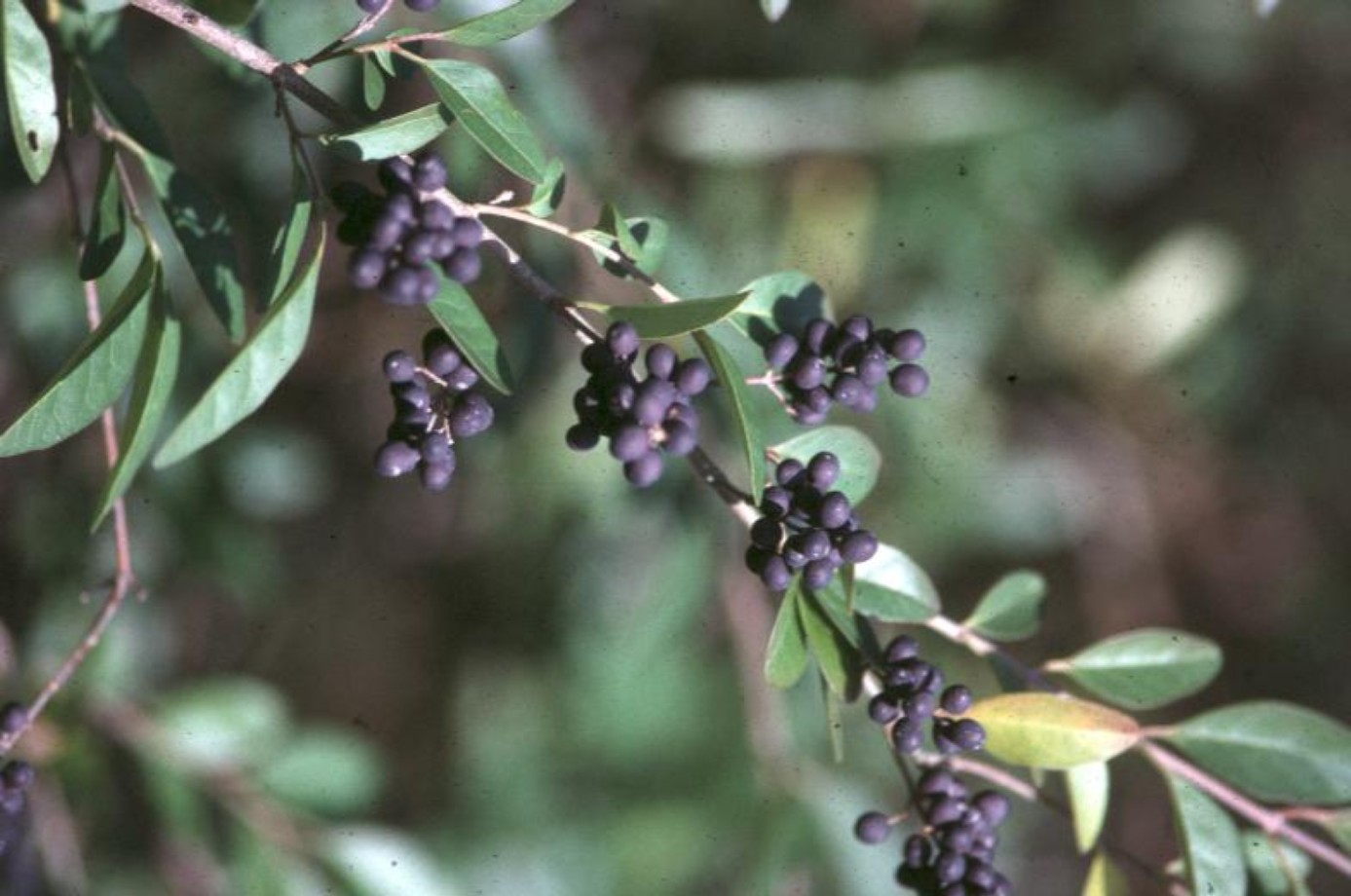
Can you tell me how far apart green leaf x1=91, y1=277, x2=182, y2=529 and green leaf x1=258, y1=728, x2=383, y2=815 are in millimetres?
1492

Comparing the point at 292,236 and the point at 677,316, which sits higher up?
the point at 292,236

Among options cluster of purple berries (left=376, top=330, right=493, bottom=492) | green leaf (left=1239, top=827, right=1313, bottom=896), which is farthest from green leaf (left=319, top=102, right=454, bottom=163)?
green leaf (left=1239, top=827, right=1313, bottom=896)

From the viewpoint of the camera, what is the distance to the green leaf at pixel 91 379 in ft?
4.74

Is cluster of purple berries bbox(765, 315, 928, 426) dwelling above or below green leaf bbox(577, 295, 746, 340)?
above

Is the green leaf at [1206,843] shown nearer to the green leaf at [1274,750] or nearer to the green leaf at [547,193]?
the green leaf at [1274,750]

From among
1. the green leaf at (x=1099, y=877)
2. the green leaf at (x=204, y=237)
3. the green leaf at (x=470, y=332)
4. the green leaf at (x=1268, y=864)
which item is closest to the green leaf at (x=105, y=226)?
the green leaf at (x=204, y=237)

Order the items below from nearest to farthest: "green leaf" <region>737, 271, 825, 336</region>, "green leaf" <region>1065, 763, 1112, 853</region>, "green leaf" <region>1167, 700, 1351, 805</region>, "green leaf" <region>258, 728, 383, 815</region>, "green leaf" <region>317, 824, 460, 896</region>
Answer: "green leaf" <region>737, 271, 825, 336</region>
"green leaf" <region>1065, 763, 1112, 853</region>
"green leaf" <region>1167, 700, 1351, 805</region>
"green leaf" <region>317, 824, 460, 896</region>
"green leaf" <region>258, 728, 383, 815</region>

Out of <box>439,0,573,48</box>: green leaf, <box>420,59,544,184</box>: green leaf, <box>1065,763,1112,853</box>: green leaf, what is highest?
<box>439,0,573,48</box>: green leaf

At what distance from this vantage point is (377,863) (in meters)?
2.72

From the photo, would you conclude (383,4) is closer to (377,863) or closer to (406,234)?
(406,234)

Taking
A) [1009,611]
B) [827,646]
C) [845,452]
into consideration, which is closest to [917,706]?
[827,646]

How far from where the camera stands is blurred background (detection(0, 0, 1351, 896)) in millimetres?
2762

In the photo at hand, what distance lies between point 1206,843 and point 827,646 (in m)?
0.67

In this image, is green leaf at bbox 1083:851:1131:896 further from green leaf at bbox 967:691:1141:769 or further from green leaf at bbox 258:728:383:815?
green leaf at bbox 258:728:383:815
